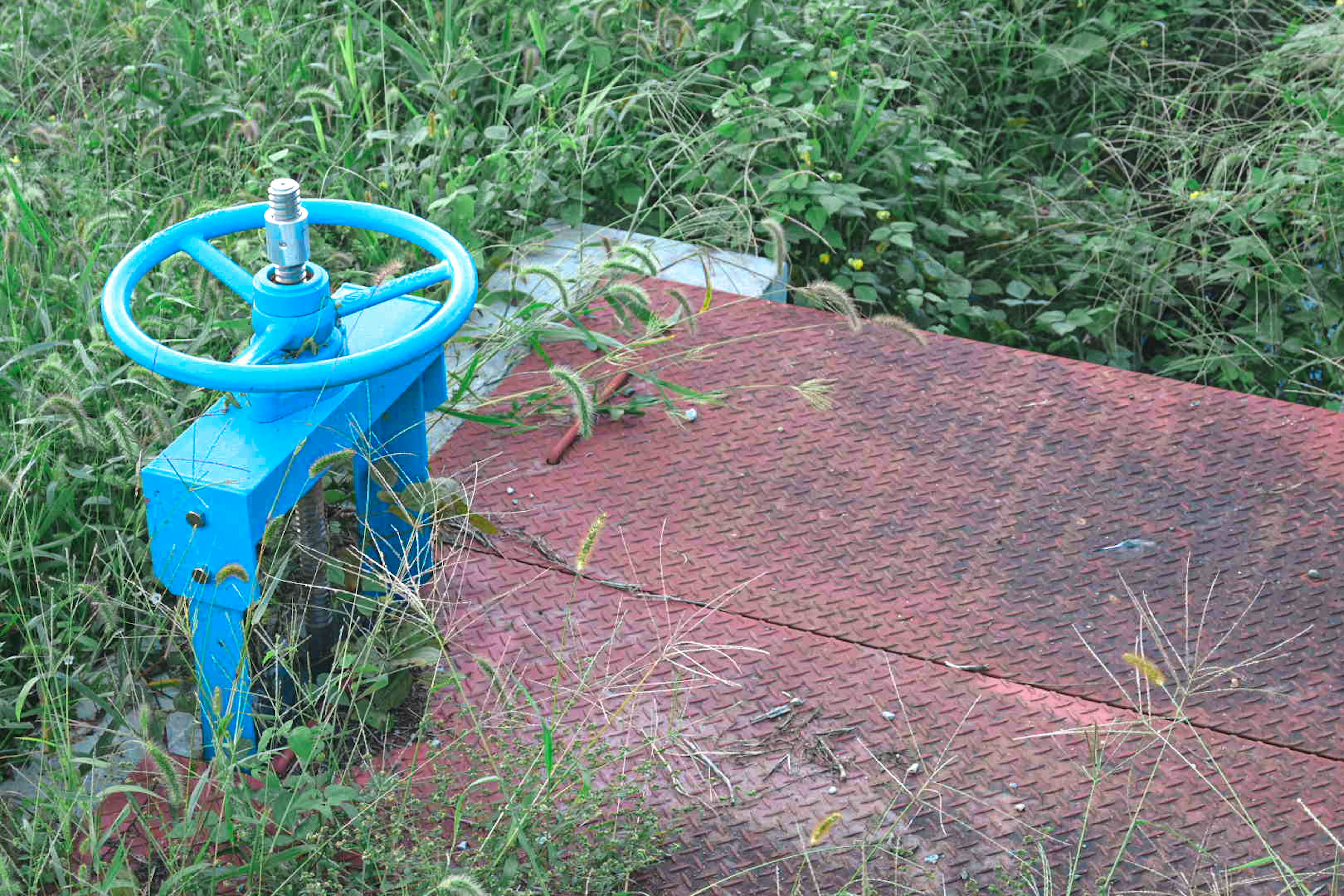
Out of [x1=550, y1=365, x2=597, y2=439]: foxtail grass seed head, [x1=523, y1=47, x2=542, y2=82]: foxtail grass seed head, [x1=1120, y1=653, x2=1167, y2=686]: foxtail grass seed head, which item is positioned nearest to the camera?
[x1=1120, y1=653, x2=1167, y2=686]: foxtail grass seed head

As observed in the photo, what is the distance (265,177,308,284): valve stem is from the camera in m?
1.86

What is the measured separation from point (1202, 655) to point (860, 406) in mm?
826

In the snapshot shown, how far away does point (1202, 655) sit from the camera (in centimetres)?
229

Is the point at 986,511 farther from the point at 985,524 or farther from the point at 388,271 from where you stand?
the point at 388,271

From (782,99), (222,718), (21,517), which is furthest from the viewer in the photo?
(782,99)

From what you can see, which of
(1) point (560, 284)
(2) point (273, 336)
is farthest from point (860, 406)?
(2) point (273, 336)

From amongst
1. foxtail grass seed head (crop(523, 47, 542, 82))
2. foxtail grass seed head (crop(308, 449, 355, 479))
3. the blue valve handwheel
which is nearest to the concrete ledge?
foxtail grass seed head (crop(523, 47, 542, 82))

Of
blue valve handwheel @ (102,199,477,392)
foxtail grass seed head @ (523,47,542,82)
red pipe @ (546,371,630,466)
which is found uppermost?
blue valve handwheel @ (102,199,477,392)

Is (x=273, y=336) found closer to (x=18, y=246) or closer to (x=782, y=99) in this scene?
(x=18, y=246)

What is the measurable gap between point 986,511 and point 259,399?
1300mm

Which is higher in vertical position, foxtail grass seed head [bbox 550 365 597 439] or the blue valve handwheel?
the blue valve handwheel

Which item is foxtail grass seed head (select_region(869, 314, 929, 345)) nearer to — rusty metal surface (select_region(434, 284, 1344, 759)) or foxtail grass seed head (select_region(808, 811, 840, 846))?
rusty metal surface (select_region(434, 284, 1344, 759))

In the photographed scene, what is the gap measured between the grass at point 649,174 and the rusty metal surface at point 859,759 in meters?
0.07

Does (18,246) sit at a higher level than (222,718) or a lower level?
higher
